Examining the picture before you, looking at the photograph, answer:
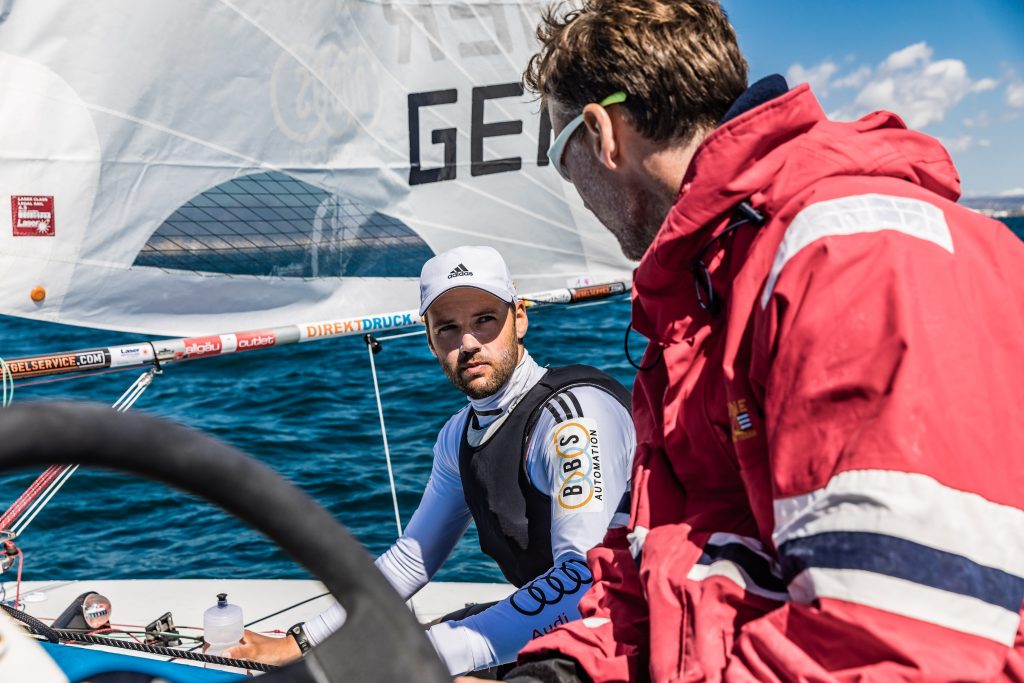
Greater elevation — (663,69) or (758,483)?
(663,69)

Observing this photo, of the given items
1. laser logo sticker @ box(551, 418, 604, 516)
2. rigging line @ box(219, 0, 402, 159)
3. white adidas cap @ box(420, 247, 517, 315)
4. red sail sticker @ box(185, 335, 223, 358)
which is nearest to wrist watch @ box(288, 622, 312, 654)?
laser logo sticker @ box(551, 418, 604, 516)

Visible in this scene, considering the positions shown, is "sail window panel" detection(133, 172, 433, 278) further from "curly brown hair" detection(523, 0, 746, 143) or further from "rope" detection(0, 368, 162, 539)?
"curly brown hair" detection(523, 0, 746, 143)

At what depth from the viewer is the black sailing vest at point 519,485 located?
204cm

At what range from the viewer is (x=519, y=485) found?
2061 mm

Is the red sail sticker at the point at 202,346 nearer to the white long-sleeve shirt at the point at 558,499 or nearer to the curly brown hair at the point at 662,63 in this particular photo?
the white long-sleeve shirt at the point at 558,499

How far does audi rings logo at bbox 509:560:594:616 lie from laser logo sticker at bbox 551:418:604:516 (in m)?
0.11

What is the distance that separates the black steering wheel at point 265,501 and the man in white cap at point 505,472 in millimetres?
1123

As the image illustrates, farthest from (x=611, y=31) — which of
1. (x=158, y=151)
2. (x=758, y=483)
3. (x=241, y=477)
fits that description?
(x=158, y=151)

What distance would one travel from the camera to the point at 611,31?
1.05 metres

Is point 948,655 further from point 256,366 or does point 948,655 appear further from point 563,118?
point 256,366

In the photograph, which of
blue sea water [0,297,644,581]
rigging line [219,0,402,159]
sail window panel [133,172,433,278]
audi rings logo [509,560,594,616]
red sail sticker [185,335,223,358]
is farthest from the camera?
blue sea water [0,297,644,581]

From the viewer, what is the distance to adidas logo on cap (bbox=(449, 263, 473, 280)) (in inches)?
83.2

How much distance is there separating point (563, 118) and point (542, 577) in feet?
3.30

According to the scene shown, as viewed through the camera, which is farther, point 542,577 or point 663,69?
point 542,577
